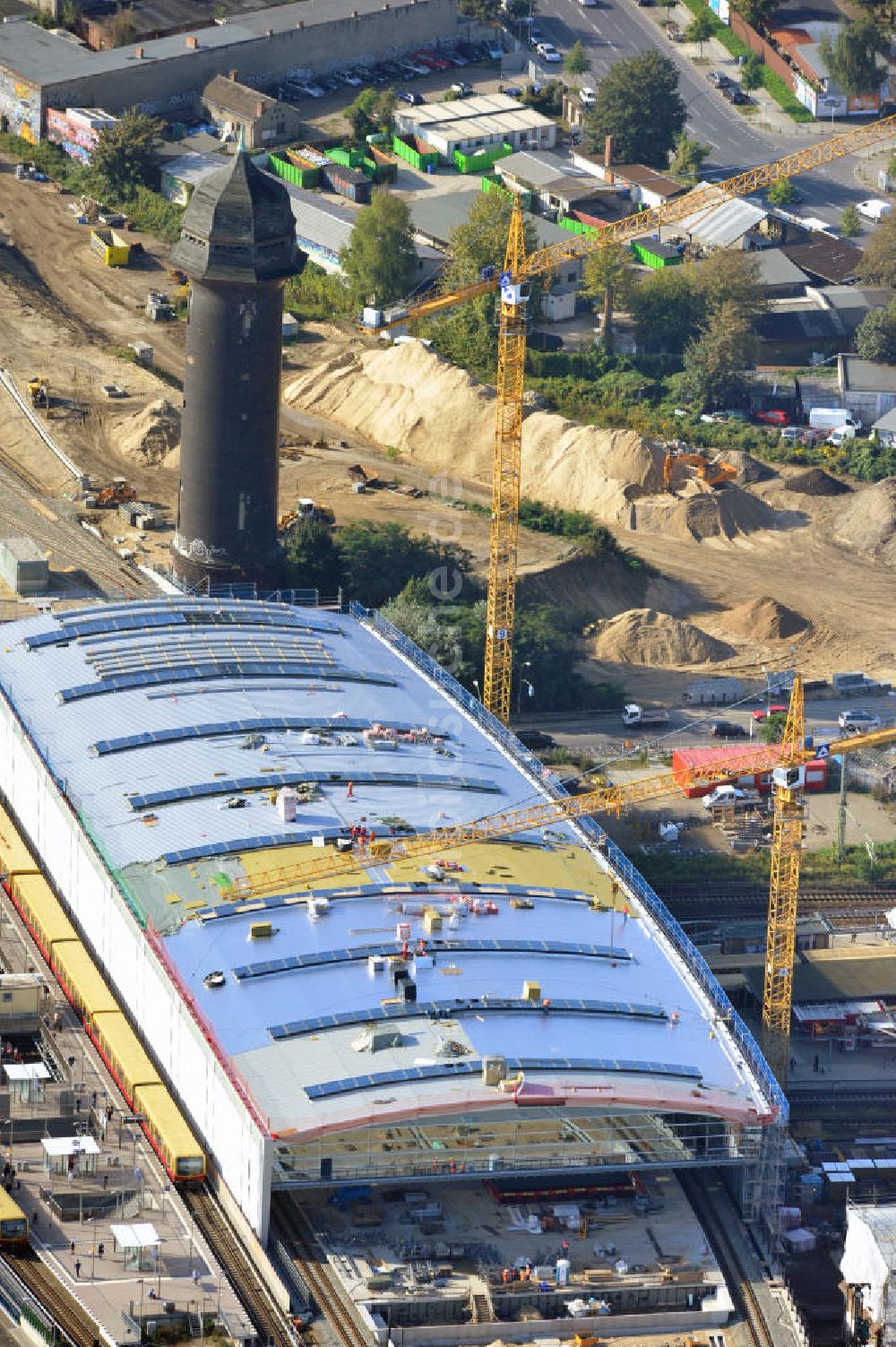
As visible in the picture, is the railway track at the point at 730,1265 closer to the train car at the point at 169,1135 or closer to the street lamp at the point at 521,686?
the train car at the point at 169,1135

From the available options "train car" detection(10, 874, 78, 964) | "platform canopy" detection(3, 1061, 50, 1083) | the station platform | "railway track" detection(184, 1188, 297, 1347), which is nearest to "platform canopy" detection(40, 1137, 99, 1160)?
the station platform

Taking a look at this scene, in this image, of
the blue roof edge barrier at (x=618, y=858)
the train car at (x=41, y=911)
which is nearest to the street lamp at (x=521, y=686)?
the blue roof edge barrier at (x=618, y=858)

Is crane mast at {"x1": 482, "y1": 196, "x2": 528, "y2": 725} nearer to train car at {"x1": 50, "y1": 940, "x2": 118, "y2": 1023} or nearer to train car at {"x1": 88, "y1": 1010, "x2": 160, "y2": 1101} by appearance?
train car at {"x1": 50, "y1": 940, "x2": 118, "y2": 1023}

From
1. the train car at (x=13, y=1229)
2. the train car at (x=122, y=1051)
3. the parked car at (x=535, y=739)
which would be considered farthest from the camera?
the parked car at (x=535, y=739)

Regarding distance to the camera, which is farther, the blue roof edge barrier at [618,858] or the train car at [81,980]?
the train car at [81,980]

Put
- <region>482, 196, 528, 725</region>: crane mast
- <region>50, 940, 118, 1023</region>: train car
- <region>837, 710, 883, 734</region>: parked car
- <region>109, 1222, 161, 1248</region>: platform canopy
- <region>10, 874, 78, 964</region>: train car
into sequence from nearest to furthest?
<region>109, 1222, 161, 1248</region>: platform canopy → <region>50, 940, 118, 1023</region>: train car → <region>10, 874, 78, 964</region>: train car → <region>482, 196, 528, 725</region>: crane mast → <region>837, 710, 883, 734</region>: parked car

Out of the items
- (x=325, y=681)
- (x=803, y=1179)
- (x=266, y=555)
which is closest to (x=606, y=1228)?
(x=803, y=1179)

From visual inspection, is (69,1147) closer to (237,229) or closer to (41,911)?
(41,911)
